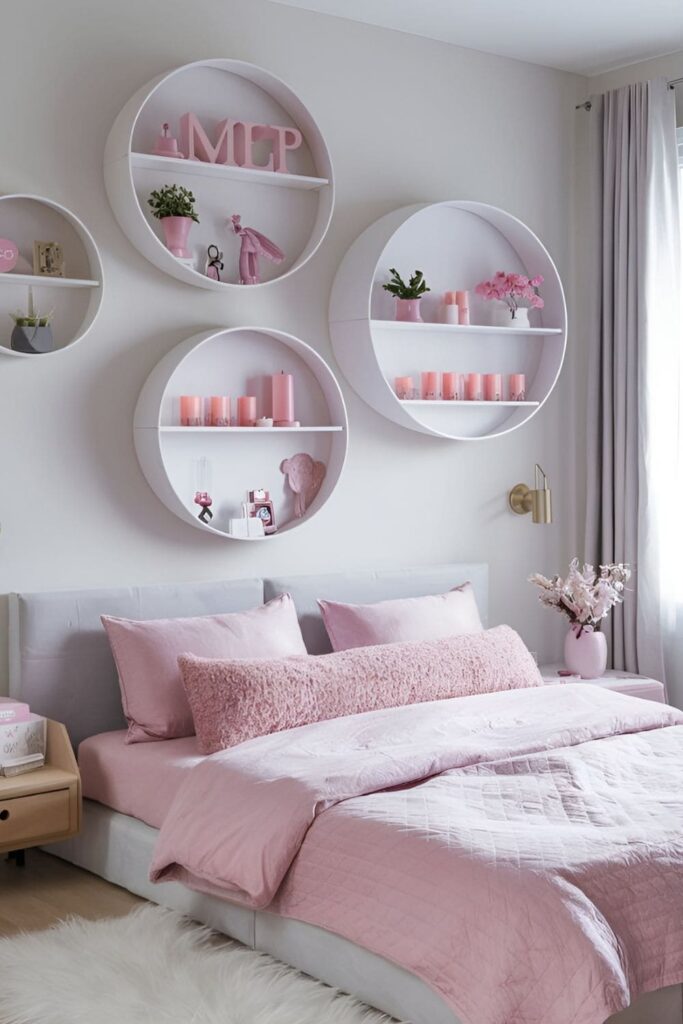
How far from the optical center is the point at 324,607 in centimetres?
422

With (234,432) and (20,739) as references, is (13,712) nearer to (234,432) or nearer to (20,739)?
(20,739)

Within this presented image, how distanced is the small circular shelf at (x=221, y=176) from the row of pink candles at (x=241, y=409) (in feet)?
1.16

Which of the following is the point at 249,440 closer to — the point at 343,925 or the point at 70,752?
the point at 70,752

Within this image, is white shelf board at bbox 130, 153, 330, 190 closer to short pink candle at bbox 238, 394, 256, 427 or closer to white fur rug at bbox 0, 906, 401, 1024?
short pink candle at bbox 238, 394, 256, 427

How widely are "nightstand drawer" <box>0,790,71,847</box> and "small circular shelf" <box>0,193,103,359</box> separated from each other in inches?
50.6

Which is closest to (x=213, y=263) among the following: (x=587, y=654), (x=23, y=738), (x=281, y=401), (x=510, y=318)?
(x=281, y=401)

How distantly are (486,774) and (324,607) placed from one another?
1.18 m

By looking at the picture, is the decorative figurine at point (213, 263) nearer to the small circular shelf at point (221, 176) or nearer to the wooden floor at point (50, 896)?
the small circular shelf at point (221, 176)

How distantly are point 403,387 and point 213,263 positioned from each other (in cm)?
84

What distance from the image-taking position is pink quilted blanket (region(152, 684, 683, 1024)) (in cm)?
242

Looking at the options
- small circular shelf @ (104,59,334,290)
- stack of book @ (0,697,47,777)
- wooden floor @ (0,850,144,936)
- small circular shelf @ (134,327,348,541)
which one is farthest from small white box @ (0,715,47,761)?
small circular shelf @ (104,59,334,290)

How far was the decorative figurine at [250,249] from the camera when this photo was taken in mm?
4168

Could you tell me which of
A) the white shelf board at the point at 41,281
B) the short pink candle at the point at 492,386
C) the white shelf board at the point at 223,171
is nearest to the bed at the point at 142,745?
the short pink candle at the point at 492,386

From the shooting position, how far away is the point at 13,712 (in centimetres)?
353
